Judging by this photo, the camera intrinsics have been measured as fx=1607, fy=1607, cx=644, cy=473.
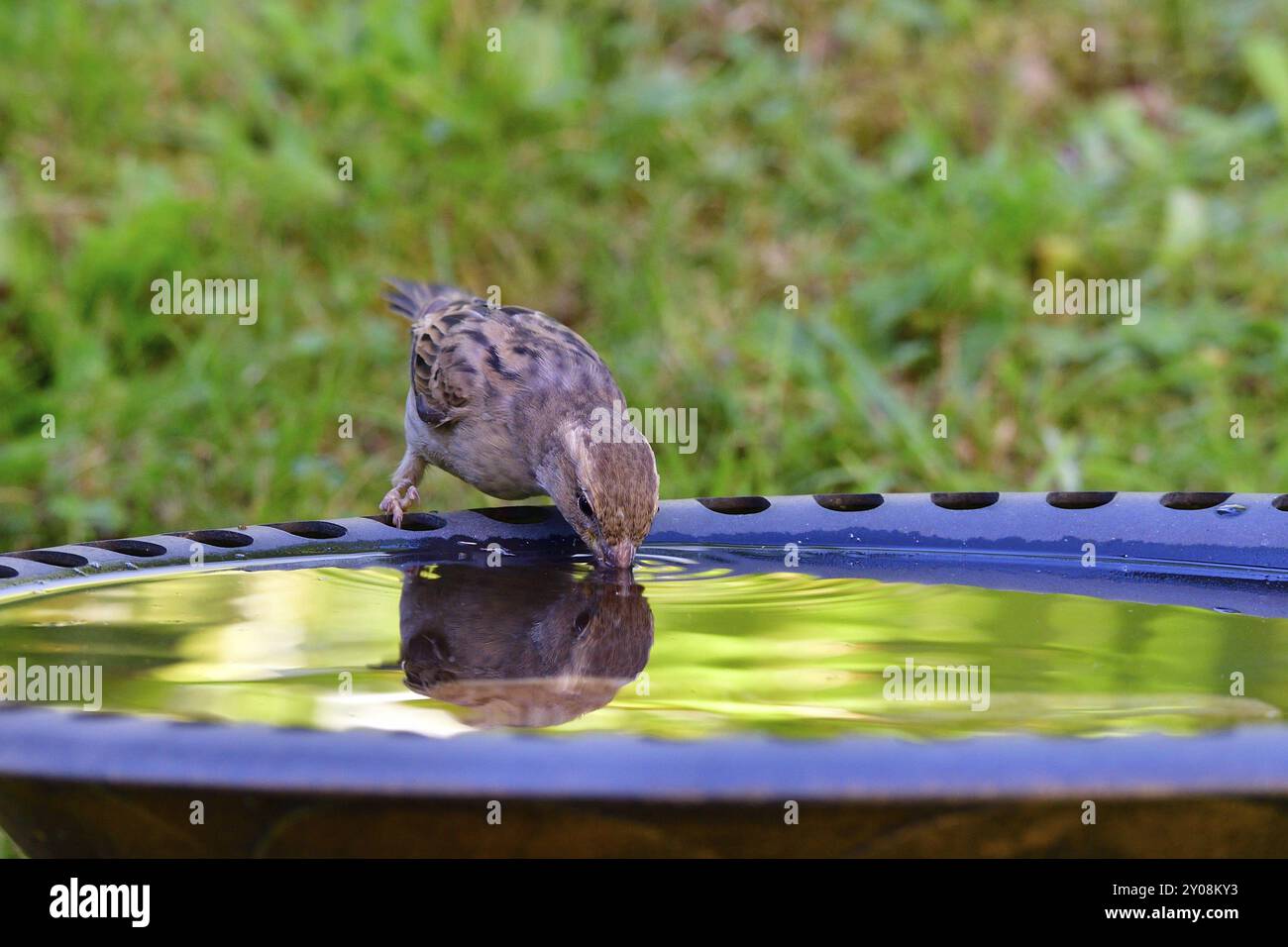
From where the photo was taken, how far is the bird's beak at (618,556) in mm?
3994

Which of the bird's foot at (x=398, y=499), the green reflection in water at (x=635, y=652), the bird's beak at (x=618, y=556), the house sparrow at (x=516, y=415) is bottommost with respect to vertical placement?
the green reflection in water at (x=635, y=652)

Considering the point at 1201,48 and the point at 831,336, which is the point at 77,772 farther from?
the point at 1201,48

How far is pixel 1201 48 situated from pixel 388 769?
30.2ft

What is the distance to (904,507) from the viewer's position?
386cm

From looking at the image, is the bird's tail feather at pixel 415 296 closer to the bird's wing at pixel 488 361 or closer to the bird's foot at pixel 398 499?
the bird's wing at pixel 488 361

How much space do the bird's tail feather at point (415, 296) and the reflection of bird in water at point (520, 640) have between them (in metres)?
2.38

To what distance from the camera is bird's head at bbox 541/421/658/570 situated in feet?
13.3

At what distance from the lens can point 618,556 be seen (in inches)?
159

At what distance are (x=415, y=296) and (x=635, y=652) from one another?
3.51 meters

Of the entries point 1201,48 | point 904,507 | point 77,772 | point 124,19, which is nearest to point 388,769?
point 77,772

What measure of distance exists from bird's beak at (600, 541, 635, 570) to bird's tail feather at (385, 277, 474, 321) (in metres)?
2.29

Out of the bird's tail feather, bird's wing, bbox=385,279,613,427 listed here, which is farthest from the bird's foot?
the bird's tail feather

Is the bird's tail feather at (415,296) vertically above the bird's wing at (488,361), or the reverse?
the bird's tail feather at (415,296)

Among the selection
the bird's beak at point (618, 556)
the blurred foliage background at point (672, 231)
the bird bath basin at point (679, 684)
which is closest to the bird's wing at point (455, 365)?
the bird bath basin at point (679, 684)
